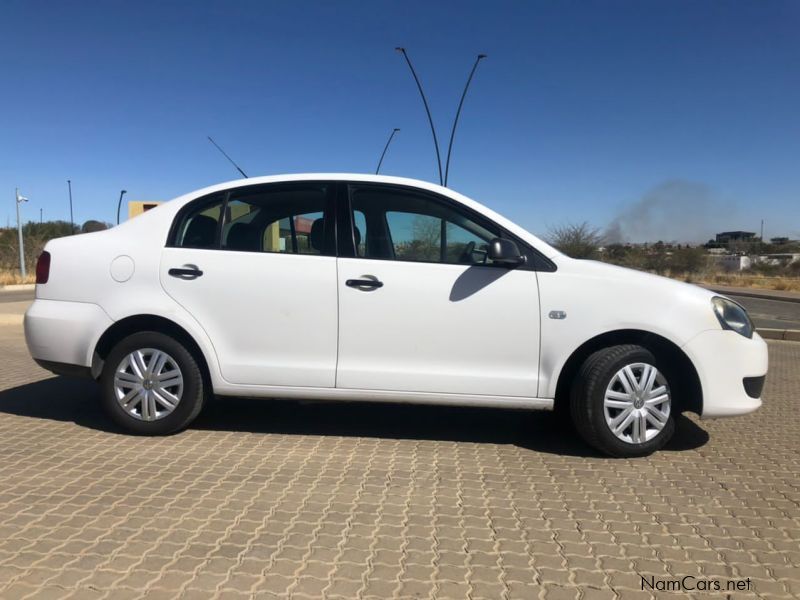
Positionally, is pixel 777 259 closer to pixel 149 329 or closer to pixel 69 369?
pixel 149 329

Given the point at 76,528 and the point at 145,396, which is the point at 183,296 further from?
the point at 76,528

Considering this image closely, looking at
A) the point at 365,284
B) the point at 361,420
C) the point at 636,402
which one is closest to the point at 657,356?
the point at 636,402

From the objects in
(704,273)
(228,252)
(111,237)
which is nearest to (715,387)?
(228,252)

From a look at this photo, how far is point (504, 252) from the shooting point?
3729mm

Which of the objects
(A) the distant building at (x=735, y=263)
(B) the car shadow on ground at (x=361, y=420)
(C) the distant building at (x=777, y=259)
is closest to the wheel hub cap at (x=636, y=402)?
(B) the car shadow on ground at (x=361, y=420)

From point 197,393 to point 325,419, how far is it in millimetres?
1087

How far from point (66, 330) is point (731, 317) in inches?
174

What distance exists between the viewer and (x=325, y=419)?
4.70m

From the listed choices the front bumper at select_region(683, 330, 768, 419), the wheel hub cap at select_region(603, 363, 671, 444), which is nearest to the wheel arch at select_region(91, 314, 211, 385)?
the wheel hub cap at select_region(603, 363, 671, 444)

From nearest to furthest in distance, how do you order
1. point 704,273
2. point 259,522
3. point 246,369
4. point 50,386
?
point 259,522 → point 246,369 → point 50,386 → point 704,273

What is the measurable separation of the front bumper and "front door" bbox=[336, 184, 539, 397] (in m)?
1.02

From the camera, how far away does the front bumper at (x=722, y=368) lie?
3.72 m

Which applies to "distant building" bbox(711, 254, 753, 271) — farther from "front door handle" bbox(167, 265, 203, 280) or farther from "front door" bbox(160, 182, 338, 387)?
"front door handle" bbox(167, 265, 203, 280)

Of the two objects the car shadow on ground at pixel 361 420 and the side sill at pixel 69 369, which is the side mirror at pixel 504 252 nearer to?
the car shadow on ground at pixel 361 420
